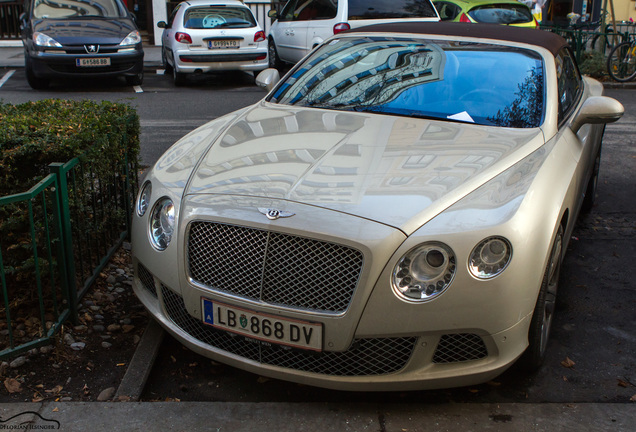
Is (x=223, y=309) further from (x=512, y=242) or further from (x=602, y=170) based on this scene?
(x=602, y=170)

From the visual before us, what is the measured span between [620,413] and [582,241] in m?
2.48

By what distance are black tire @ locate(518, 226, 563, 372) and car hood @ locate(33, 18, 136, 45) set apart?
10.3 meters

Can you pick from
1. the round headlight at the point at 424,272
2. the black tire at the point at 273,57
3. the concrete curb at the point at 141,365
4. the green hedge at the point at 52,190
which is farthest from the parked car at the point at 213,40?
the round headlight at the point at 424,272

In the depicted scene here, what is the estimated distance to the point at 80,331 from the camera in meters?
3.96

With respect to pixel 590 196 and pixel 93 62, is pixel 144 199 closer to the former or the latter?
pixel 590 196

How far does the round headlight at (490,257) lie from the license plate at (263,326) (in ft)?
2.23

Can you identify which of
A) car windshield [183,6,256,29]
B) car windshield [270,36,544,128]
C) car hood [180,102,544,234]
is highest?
car windshield [270,36,544,128]

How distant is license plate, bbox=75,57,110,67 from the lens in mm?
12245

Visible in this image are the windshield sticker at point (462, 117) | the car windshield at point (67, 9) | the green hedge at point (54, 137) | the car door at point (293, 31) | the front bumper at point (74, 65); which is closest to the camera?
the green hedge at point (54, 137)

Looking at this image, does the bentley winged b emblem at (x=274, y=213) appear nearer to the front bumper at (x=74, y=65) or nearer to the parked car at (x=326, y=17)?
the parked car at (x=326, y=17)

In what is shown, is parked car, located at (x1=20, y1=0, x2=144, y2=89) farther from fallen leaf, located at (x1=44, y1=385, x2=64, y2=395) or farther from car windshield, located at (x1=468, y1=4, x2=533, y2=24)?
fallen leaf, located at (x1=44, y1=385, x2=64, y2=395)

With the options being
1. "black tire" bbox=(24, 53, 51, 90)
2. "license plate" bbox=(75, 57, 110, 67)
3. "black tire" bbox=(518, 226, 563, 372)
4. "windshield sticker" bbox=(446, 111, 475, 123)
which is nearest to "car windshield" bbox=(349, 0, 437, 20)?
"license plate" bbox=(75, 57, 110, 67)

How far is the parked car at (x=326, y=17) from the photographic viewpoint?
12.5 m

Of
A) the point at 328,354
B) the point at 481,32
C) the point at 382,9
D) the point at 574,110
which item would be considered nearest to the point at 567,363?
the point at 328,354
